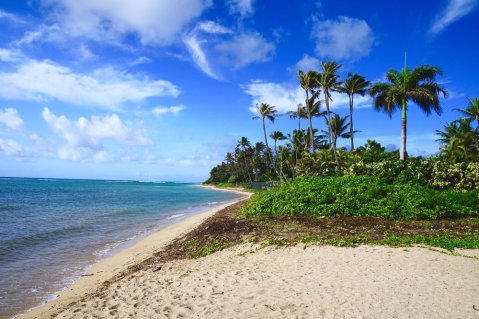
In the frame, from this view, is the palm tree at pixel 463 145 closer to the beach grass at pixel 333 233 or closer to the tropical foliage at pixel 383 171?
the tropical foliage at pixel 383 171

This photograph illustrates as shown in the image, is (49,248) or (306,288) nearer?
(306,288)

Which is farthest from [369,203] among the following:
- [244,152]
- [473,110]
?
[244,152]

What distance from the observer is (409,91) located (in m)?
26.0

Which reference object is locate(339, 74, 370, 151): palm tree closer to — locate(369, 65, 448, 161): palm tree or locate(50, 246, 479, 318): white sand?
locate(369, 65, 448, 161): palm tree

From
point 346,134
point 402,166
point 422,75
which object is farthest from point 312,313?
point 346,134

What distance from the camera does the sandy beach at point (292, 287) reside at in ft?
18.7

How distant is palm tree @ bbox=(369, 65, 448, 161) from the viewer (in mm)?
25245

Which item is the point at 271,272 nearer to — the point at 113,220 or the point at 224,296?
the point at 224,296

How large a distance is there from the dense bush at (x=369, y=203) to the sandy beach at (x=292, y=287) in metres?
5.91

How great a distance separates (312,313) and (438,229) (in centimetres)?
960

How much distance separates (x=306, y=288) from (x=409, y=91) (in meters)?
24.8

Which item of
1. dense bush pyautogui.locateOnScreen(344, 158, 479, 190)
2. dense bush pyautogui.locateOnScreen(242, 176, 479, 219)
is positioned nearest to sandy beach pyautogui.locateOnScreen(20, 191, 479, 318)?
dense bush pyautogui.locateOnScreen(242, 176, 479, 219)

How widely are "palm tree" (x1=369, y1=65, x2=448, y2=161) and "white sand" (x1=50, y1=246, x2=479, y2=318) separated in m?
19.8

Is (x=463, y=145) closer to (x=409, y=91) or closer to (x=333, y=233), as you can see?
(x=409, y=91)
